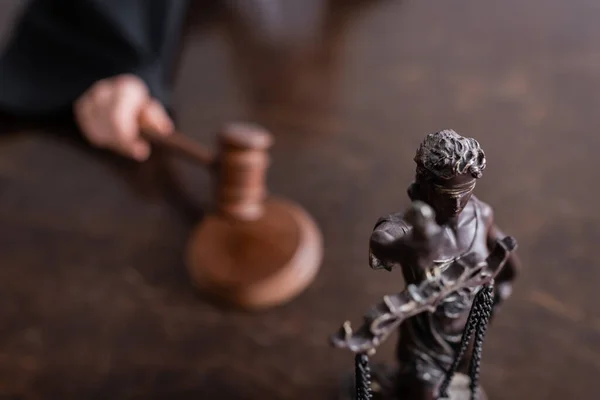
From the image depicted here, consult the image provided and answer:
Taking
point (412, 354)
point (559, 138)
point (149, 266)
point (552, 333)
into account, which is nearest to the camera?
point (412, 354)

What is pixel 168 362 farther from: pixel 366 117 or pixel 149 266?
pixel 366 117

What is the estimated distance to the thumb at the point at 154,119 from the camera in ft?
3.42

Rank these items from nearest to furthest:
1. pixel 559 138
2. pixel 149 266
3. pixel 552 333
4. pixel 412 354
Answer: pixel 412 354 → pixel 552 333 → pixel 149 266 → pixel 559 138

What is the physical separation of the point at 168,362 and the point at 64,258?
229mm

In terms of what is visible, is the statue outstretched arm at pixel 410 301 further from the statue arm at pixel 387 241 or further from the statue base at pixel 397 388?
the statue base at pixel 397 388

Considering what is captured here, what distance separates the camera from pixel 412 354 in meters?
0.61

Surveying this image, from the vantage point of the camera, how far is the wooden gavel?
886 millimetres

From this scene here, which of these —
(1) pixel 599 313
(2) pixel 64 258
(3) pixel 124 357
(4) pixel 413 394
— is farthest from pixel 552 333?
(2) pixel 64 258

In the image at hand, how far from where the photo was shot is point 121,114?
1.03 metres

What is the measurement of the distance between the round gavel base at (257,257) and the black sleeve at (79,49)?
29cm

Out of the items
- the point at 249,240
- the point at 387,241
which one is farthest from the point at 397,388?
the point at 249,240

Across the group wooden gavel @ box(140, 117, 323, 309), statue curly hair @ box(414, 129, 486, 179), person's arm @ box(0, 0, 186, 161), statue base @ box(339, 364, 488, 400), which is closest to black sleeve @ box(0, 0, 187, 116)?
person's arm @ box(0, 0, 186, 161)

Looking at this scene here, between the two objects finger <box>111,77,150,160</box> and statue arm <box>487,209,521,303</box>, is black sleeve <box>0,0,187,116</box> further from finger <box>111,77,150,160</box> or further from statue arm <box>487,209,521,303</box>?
statue arm <box>487,209,521,303</box>

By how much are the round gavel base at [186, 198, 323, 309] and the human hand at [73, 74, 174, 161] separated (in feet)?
0.61
